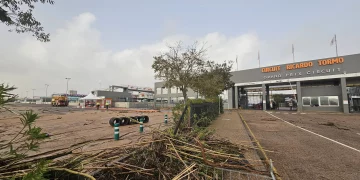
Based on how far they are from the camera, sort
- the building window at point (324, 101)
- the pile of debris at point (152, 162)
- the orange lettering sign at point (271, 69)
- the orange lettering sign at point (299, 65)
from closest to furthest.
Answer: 1. the pile of debris at point (152, 162)
2. the building window at point (324, 101)
3. the orange lettering sign at point (299, 65)
4. the orange lettering sign at point (271, 69)

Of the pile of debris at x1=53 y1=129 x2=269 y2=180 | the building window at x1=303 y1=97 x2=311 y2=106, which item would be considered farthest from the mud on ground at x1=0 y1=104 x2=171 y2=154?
the building window at x1=303 y1=97 x2=311 y2=106

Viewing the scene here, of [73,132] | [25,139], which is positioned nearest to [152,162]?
[25,139]

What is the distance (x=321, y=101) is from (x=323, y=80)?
403 cm

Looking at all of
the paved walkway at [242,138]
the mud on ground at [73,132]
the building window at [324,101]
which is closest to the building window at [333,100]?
the building window at [324,101]

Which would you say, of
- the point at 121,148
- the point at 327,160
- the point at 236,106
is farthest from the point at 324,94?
the point at 121,148

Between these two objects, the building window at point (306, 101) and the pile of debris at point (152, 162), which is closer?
the pile of debris at point (152, 162)

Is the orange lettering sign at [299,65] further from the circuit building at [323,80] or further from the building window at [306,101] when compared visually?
the building window at [306,101]

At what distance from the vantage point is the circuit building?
2762 centimetres

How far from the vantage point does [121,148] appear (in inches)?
122

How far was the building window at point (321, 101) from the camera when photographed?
95.6 ft

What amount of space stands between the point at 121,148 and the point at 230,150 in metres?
2.53

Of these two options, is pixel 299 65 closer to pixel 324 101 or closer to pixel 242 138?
pixel 324 101

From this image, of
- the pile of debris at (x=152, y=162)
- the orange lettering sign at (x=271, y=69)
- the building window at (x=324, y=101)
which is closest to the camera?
the pile of debris at (x=152, y=162)

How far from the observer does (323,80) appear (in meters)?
31.0
